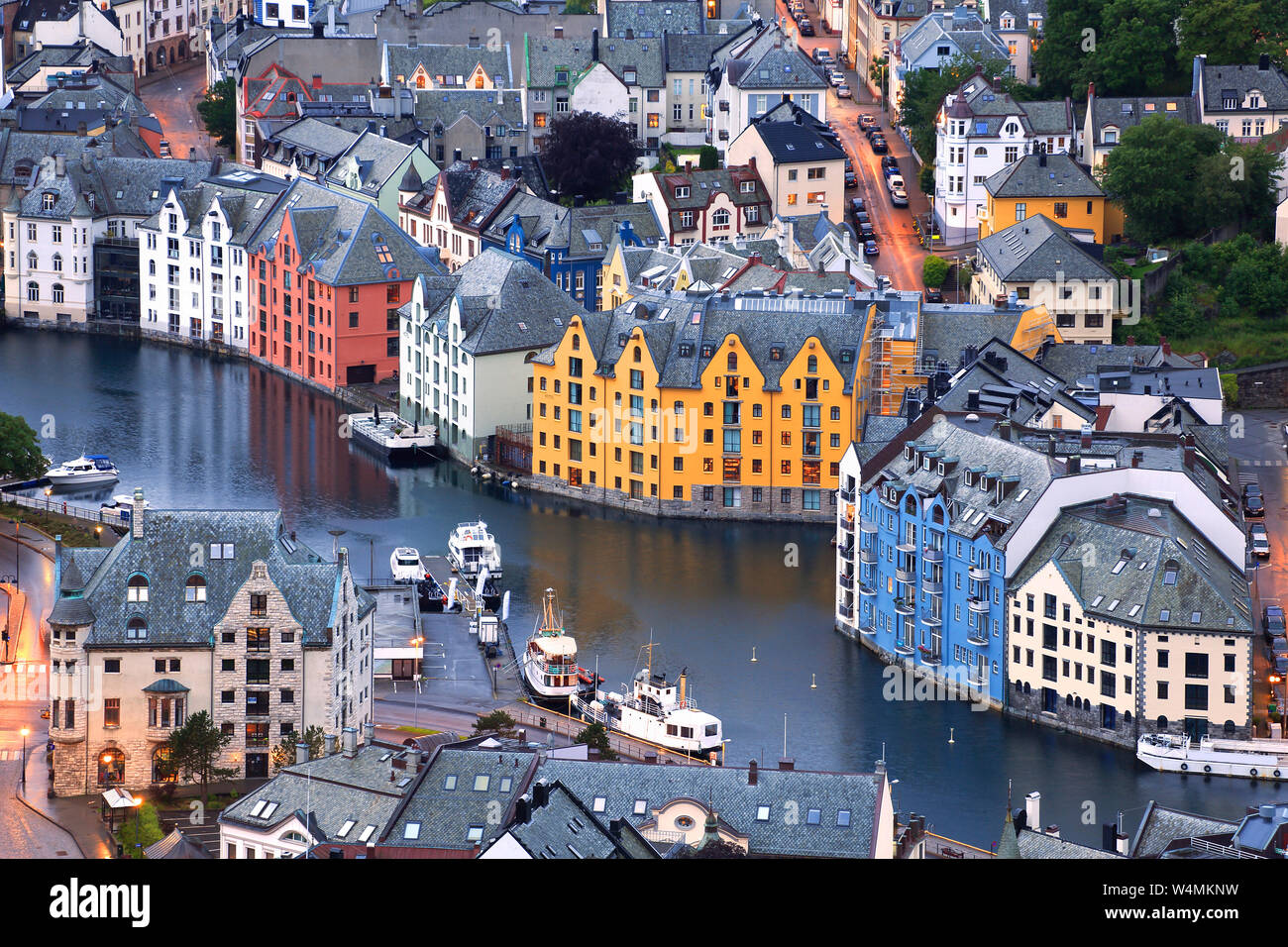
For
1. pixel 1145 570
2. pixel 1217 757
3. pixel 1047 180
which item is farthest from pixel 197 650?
pixel 1047 180

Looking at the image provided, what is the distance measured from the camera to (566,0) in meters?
198

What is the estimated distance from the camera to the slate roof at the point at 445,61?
184m

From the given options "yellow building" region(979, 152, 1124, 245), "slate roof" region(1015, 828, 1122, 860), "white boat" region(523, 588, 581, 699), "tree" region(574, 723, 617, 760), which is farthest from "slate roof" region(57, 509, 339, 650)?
"yellow building" region(979, 152, 1124, 245)

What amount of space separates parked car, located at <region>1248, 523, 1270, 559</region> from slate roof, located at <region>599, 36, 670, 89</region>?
78.0m

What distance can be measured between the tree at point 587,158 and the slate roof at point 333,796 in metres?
94.9

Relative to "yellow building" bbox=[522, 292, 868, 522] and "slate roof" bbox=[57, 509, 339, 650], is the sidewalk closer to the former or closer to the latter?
"slate roof" bbox=[57, 509, 339, 650]

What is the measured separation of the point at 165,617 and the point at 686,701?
2167 cm

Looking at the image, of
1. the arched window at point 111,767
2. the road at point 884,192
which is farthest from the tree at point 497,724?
the road at point 884,192

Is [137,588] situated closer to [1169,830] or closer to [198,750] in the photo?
[198,750]

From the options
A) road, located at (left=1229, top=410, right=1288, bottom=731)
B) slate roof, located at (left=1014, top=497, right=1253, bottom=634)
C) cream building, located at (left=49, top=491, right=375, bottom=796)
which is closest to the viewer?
cream building, located at (left=49, top=491, right=375, bottom=796)

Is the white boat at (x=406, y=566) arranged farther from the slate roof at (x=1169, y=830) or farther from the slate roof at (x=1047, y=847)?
the slate roof at (x=1169, y=830)

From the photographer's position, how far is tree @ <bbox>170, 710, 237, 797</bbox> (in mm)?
79625
